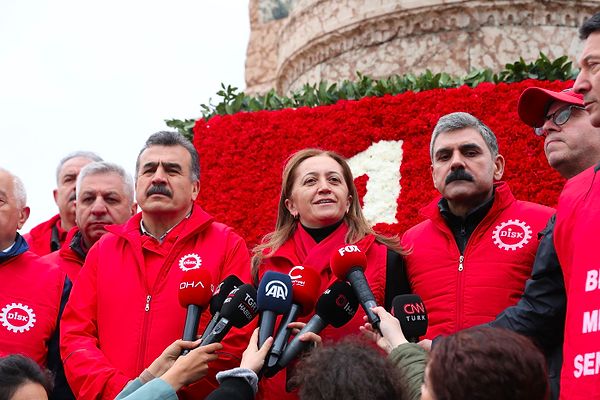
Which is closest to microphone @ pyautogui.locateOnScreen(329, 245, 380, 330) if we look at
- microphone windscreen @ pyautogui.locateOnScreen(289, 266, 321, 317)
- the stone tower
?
microphone windscreen @ pyautogui.locateOnScreen(289, 266, 321, 317)

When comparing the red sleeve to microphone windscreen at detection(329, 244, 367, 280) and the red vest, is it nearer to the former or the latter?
the red vest

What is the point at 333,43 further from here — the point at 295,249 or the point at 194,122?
the point at 295,249

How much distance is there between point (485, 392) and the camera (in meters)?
2.09

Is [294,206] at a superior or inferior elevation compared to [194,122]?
inferior

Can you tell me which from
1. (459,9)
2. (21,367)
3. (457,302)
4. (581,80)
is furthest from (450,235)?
(459,9)

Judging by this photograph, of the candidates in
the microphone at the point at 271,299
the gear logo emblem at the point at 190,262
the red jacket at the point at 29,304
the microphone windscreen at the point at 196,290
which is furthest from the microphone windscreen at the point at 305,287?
the red jacket at the point at 29,304

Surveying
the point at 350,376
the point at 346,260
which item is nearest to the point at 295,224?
the point at 346,260

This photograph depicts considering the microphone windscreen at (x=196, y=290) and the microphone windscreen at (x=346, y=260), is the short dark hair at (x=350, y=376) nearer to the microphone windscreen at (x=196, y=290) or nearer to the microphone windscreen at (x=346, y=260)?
the microphone windscreen at (x=346, y=260)

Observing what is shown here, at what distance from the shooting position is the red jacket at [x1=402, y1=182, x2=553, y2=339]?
13.3 feet

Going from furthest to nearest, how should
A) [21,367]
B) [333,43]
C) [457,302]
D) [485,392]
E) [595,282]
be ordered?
[333,43]
[457,302]
[21,367]
[595,282]
[485,392]

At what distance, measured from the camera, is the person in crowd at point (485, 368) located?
82.7 inches

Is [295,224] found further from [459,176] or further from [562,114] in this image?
[562,114]

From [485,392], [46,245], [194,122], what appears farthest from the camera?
[194,122]

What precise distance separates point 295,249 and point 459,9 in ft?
19.6
